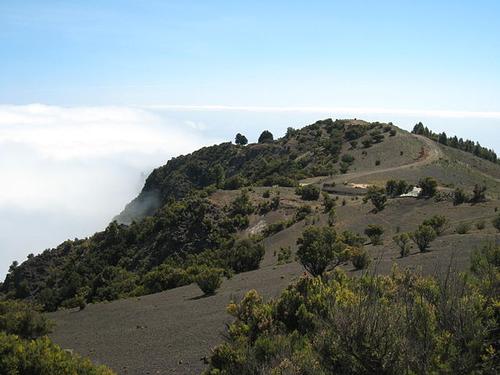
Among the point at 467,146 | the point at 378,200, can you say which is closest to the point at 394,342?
the point at 378,200

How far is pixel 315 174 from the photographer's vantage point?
6925 centimetres

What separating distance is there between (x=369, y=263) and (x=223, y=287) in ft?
23.9

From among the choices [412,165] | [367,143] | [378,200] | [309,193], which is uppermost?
[367,143]

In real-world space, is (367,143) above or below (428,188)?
above

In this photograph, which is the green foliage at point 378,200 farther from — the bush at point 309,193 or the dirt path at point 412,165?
the dirt path at point 412,165

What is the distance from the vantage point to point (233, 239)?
42531 mm

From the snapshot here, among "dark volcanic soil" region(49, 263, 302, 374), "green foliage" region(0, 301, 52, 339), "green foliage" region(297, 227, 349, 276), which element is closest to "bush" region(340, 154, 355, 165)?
"dark volcanic soil" region(49, 263, 302, 374)

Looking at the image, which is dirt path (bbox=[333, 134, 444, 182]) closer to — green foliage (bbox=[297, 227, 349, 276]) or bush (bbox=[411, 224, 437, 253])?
bush (bbox=[411, 224, 437, 253])

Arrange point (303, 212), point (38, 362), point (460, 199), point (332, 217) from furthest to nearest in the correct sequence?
point (303, 212) → point (332, 217) → point (460, 199) → point (38, 362)

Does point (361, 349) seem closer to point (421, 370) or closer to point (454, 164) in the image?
point (421, 370)

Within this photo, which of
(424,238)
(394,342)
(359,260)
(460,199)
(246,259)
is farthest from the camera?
(460,199)

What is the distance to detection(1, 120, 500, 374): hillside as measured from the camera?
59.1 feet

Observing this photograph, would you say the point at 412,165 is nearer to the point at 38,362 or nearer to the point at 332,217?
the point at 332,217

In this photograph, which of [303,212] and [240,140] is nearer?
[303,212]
